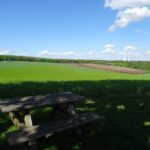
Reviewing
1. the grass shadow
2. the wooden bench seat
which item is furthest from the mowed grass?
the wooden bench seat

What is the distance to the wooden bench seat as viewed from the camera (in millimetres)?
5285

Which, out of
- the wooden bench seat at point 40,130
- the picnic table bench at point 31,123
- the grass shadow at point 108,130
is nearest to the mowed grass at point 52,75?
the grass shadow at point 108,130

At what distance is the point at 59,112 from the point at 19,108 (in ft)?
9.92

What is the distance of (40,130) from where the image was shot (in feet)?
18.8

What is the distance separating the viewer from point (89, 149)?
5.92 metres

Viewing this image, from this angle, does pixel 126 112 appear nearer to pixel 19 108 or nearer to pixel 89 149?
pixel 89 149

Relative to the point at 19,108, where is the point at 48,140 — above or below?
below

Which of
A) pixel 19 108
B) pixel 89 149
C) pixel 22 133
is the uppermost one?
pixel 19 108

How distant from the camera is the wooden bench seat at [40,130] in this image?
5285mm

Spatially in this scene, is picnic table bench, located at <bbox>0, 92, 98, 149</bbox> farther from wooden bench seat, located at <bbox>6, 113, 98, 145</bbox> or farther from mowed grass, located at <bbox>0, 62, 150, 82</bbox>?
mowed grass, located at <bbox>0, 62, 150, 82</bbox>

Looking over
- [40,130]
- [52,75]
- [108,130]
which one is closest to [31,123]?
[40,130]

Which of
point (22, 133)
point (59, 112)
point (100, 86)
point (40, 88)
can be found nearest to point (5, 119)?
point (59, 112)

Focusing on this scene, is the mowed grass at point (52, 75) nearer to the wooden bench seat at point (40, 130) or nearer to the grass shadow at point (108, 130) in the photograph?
the grass shadow at point (108, 130)

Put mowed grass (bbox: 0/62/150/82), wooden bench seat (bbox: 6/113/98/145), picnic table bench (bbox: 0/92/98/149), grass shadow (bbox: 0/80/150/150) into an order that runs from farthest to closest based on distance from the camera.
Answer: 1. mowed grass (bbox: 0/62/150/82)
2. grass shadow (bbox: 0/80/150/150)
3. picnic table bench (bbox: 0/92/98/149)
4. wooden bench seat (bbox: 6/113/98/145)
